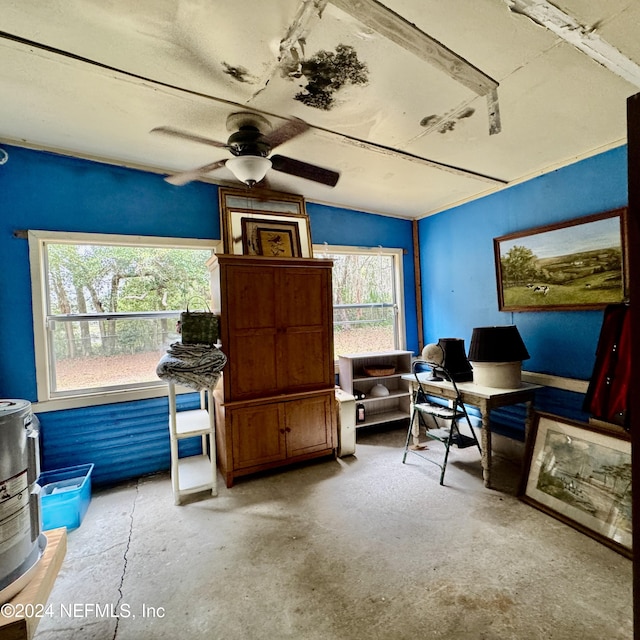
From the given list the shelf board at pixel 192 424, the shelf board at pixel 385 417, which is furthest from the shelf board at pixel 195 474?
the shelf board at pixel 385 417

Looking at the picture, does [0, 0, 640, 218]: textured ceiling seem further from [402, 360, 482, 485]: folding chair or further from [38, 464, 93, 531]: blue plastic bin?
[38, 464, 93, 531]: blue plastic bin

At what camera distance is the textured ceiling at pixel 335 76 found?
4.69 ft

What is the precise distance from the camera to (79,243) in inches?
113

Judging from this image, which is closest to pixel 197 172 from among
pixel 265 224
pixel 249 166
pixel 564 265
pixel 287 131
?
pixel 249 166

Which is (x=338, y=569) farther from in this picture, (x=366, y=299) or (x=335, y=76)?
(x=366, y=299)

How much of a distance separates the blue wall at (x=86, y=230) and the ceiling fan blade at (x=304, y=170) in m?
1.30

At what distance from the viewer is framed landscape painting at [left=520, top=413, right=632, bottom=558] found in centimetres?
202

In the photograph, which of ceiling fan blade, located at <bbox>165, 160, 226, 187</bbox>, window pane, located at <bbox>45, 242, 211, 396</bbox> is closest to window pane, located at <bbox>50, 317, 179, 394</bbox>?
window pane, located at <bbox>45, 242, 211, 396</bbox>

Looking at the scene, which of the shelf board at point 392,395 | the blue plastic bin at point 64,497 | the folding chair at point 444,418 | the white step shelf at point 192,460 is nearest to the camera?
the blue plastic bin at point 64,497

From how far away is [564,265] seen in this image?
9.10 ft

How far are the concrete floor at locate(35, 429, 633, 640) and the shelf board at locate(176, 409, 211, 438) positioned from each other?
54 cm

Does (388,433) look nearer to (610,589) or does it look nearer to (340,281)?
(340,281)

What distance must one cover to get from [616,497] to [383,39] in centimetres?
282

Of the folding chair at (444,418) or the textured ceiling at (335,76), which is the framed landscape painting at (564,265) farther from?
the folding chair at (444,418)
